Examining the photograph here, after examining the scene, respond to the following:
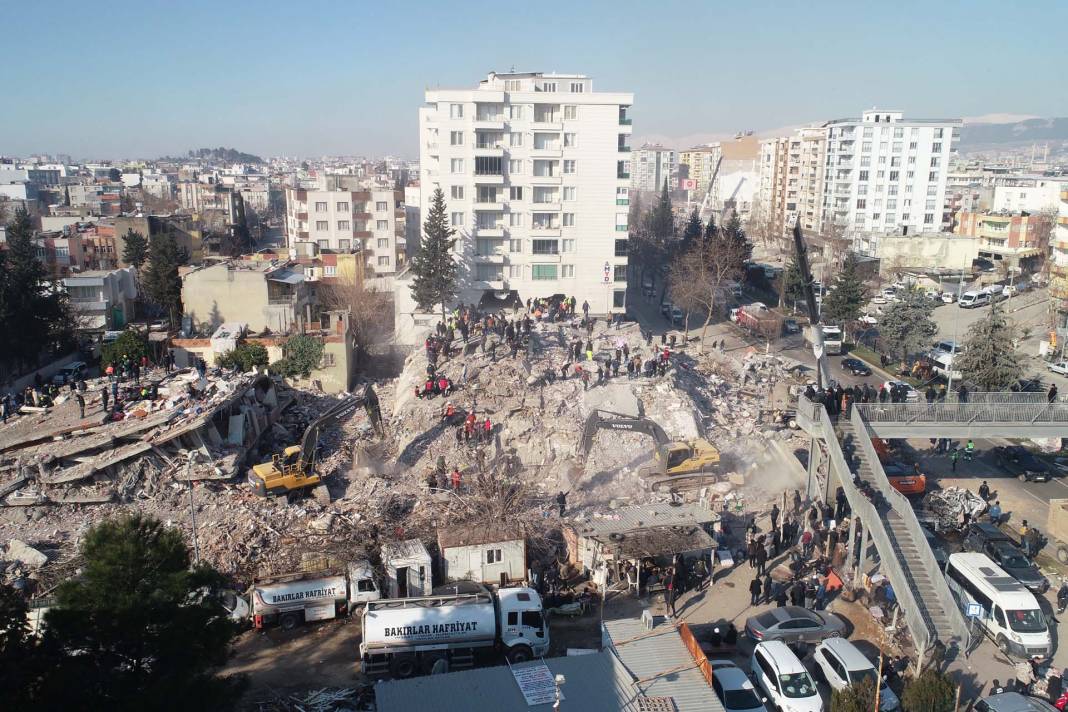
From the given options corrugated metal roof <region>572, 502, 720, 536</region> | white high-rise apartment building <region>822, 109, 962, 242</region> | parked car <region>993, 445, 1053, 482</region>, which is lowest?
parked car <region>993, 445, 1053, 482</region>

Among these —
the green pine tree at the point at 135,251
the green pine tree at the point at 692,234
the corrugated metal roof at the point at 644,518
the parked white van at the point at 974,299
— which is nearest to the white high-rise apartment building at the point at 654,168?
→ the green pine tree at the point at 692,234

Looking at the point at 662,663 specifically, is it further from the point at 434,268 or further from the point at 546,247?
the point at 546,247

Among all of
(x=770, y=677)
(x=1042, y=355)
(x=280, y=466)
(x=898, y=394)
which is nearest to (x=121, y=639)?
(x=770, y=677)

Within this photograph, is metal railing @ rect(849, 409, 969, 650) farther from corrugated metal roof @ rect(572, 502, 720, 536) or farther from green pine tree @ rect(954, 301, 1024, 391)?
green pine tree @ rect(954, 301, 1024, 391)

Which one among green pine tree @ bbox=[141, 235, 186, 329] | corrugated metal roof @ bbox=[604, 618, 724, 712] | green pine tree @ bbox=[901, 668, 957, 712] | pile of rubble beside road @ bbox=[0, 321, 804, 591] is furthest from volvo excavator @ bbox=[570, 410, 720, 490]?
green pine tree @ bbox=[141, 235, 186, 329]

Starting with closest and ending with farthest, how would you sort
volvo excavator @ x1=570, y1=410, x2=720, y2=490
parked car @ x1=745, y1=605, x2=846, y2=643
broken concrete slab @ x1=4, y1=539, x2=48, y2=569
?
parked car @ x1=745, y1=605, x2=846, y2=643
broken concrete slab @ x1=4, y1=539, x2=48, y2=569
volvo excavator @ x1=570, y1=410, x2=720, y2=490

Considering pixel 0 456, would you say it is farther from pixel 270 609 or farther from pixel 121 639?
pixel 121 639

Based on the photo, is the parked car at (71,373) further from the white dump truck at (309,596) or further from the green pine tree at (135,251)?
the green pine tree at (135,251)

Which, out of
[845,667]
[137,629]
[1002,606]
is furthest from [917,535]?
[137,629]
